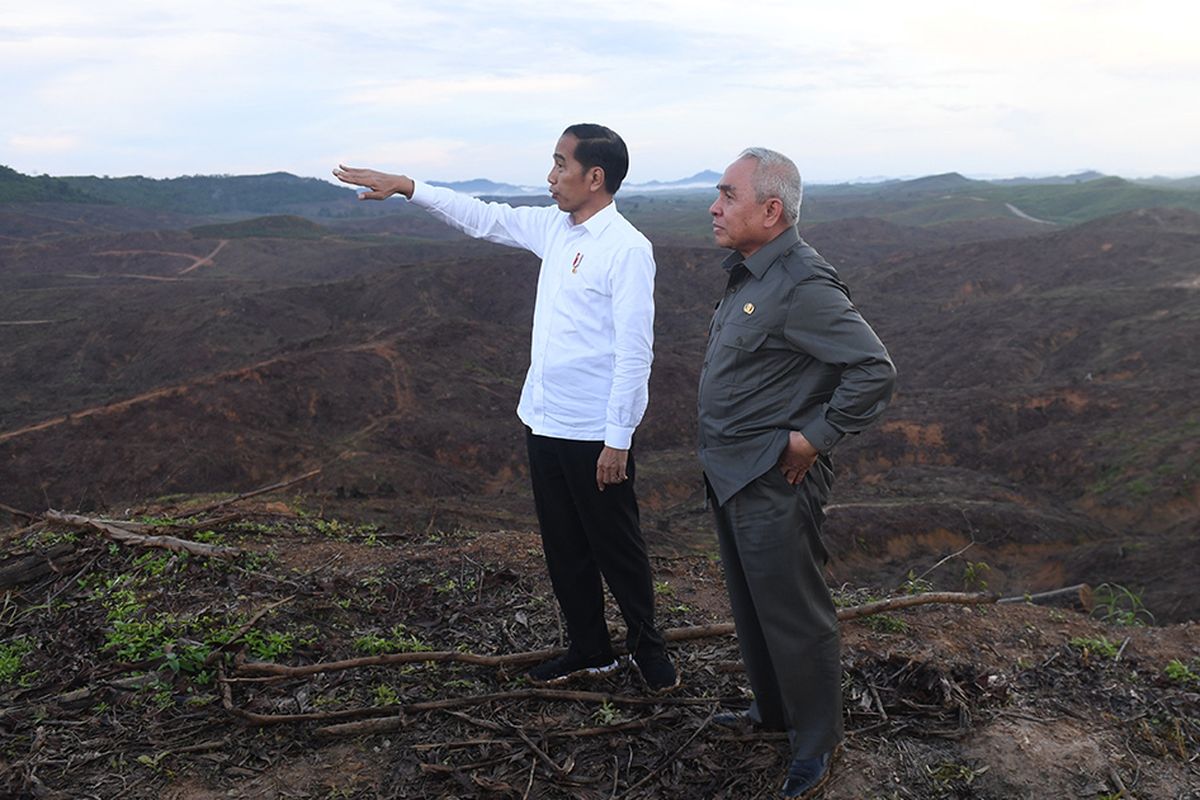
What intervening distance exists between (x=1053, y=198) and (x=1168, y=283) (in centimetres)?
5285

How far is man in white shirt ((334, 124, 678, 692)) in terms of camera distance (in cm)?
287

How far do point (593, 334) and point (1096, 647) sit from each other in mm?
2973

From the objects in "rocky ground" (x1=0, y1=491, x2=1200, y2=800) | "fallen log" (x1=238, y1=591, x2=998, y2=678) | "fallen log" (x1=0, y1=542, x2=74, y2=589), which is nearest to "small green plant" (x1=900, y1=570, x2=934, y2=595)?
"rocky ground" (x1=0, y1=491, x2=1200, y2=800)

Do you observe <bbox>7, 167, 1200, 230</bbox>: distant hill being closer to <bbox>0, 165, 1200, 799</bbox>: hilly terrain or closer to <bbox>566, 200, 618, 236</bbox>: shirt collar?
<bbox>0, 165, 1200, 799</bbox>: hilly terrain

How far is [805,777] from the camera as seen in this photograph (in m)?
2.68

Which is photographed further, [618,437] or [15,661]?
[15,661]

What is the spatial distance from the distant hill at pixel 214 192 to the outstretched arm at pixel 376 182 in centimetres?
8313

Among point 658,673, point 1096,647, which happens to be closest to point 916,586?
point 1096,647

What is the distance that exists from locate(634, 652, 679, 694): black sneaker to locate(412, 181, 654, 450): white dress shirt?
947 millimetres

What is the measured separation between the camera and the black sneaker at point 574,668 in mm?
3355

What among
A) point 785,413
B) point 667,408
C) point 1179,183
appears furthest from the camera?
point 1179,183

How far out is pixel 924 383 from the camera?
21.7 m

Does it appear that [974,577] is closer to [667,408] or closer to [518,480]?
[518,480]

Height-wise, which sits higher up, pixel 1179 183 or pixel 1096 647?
pixel 1179 183
